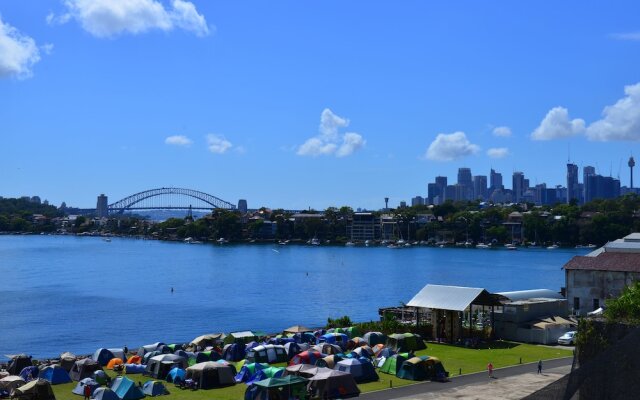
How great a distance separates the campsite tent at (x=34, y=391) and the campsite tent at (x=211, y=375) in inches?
204

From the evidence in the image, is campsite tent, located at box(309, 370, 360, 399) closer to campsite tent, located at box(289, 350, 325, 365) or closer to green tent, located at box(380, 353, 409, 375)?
green tent, located at box(380, 353, 409, 375)

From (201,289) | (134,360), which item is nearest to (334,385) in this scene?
(134,360)

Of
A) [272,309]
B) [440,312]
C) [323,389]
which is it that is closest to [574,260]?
[440,312]

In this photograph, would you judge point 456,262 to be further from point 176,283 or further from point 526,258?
point 176,283

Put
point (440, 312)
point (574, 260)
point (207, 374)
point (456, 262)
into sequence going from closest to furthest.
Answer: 1. point (207, 374)
2. point (440, 312)
3. point (574, 260)
4. point (456, 262)

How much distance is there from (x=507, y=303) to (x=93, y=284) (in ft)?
234

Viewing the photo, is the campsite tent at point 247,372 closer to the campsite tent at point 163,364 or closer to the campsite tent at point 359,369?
the campsite tent at point 163,364

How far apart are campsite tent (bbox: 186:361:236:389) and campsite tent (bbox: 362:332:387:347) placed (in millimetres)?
8506

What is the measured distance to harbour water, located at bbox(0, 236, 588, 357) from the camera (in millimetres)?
58688

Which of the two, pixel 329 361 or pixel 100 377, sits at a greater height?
pixel 329 361

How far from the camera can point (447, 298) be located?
36.6 meters

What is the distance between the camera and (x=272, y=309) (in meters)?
72.4

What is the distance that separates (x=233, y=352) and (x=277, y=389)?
338 inches

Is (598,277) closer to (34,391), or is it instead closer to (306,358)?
(306,358)
